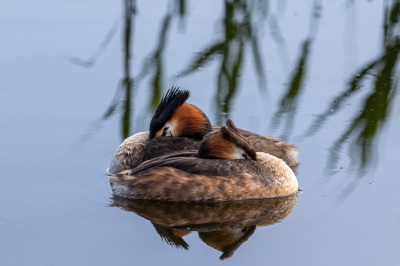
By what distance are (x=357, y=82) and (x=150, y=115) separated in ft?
9.90

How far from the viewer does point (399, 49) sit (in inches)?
387

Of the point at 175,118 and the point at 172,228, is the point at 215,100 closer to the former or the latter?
the point at 175,118

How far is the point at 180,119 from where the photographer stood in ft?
22.8

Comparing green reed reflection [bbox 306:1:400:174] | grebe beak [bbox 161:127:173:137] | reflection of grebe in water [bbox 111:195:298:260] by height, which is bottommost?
reflection of grebe in water [bbox 111:195:298:260]

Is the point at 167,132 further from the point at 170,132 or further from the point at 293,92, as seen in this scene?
the point at 293,92

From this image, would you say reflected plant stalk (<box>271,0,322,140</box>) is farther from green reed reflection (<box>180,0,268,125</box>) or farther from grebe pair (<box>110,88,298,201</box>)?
grebe pair (<box>110,88,298,201</box>)

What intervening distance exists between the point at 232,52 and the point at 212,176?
13.5 feet

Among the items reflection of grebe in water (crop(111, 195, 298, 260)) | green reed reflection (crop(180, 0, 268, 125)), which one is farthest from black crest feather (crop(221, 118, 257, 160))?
green reed reflection (crop(180, 0, 268, 125))

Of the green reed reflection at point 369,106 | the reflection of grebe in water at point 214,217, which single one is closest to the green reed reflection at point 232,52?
the green reed reflection at point 369,106

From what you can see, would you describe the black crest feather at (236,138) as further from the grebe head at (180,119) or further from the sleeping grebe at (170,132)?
the grebe head at (180,119)

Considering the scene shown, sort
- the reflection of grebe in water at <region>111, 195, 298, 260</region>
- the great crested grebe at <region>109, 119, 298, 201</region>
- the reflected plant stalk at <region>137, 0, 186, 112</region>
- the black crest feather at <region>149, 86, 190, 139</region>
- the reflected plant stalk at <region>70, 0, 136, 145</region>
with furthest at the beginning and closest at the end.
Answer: the reflected plant stalk at <region>137, 0, 186, 112</region>
the reflected plant stalk at <region>70, 0, 136, 145</region>
the black crest feather at <region>149, 86, 190, 139</region>
the great crested grebe at <region>109, 119, 298, 201</region>
the reflection of grebe in water at <region>111, 195, 298, 260</region>

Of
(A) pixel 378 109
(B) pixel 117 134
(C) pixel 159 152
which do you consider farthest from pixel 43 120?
→ (A) pixel 378 109

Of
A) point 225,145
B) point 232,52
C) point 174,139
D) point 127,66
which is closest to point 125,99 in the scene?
point 127,66

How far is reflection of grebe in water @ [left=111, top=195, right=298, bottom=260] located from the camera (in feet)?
16.4
